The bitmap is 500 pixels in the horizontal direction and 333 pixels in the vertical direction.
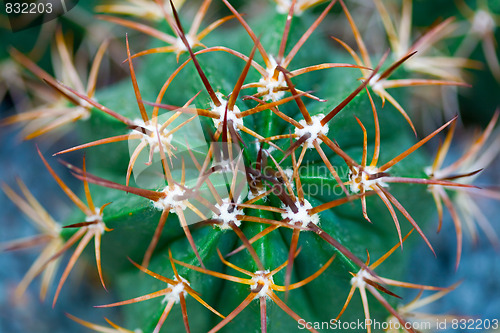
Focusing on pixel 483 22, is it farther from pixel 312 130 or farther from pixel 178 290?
pixel 178 290

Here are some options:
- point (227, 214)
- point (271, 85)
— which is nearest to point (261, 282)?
point (227, 214)

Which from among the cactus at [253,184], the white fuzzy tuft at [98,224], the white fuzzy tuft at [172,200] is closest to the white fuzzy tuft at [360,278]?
the cactus at [253,184]

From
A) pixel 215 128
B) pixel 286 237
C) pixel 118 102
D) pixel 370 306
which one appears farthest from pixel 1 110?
pixel 370 306

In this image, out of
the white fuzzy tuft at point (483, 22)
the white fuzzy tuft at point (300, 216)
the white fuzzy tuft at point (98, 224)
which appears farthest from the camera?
the white fuzzy tuft at point (483, 22)

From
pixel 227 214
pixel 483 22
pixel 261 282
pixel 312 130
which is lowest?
pixel 261 282

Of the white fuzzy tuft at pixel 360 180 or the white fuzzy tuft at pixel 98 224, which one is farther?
the white fuzzy tuft at pixel 98 224

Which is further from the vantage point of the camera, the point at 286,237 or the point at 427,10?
the point at 427,10

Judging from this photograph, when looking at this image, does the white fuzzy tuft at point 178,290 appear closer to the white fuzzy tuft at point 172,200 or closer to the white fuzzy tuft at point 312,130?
the white fuzzy tuft at point 172,200

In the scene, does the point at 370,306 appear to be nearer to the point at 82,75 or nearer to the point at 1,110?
the point at 82,75
